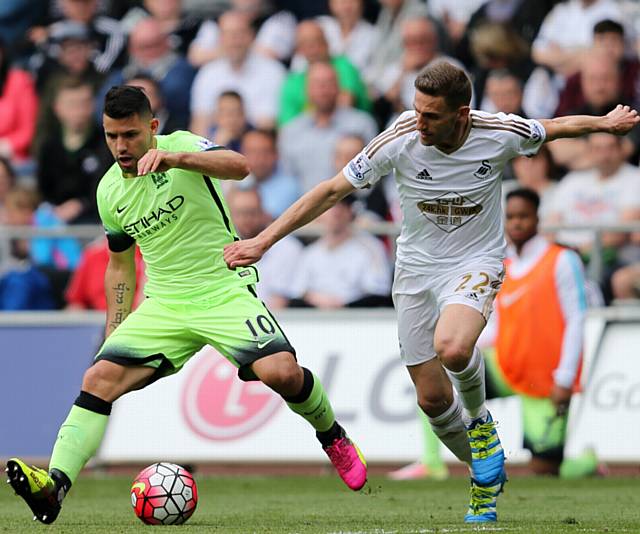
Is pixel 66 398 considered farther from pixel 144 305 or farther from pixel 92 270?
pixel 144 305

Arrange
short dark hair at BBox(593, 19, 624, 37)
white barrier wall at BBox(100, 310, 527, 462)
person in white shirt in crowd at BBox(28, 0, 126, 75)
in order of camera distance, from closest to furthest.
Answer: white barrier wall at BBox(100, 310, 527, 462)
short dark hair at BBox(593, 19, 624, 37)
person in white shirt in crowd at BBox(28, 0, 126, 75)

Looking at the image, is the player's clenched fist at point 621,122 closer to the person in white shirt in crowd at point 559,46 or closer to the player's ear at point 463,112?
the player's ear at point 463,112

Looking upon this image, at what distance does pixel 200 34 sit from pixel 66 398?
Result: 6.43m

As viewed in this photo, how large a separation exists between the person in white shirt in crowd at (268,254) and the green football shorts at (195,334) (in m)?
5.52

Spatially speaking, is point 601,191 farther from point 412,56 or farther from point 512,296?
point 412,56

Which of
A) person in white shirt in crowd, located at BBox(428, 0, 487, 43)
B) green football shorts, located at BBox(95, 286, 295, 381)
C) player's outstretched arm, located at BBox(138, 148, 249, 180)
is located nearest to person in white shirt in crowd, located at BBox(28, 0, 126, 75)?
person in white shirt in crowd, located at BBox(428, 0, 487, 43)

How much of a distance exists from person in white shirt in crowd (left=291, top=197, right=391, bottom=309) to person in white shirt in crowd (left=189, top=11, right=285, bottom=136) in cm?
306

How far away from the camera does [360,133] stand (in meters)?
16.2

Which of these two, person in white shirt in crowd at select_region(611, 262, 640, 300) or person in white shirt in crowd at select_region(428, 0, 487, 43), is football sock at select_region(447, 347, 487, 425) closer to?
person in white shirt in crowd at select_region(611, 262, 640, 300)

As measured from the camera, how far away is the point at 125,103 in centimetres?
844

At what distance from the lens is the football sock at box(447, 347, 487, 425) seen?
8352mm

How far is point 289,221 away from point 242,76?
A: 9784 mm

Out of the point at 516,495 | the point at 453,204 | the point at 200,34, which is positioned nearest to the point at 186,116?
the point at 200,34

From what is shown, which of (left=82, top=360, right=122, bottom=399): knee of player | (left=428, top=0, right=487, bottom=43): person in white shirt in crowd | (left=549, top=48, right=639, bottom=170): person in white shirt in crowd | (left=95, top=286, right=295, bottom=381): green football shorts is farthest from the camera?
(left=428, top=0, right=487, bottom=43): person in white shirt in crowd
